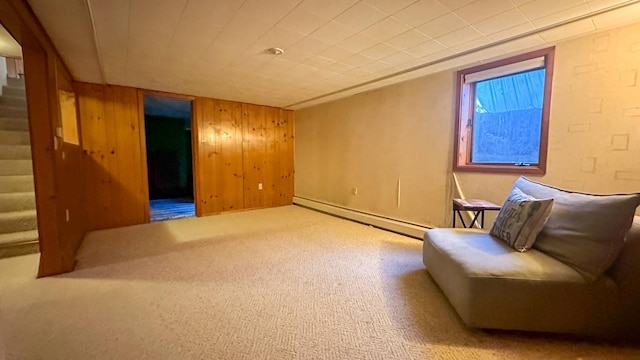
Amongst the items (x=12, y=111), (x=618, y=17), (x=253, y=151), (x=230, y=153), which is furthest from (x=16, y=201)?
(x=618, y=17)

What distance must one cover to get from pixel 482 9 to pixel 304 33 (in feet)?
4.17

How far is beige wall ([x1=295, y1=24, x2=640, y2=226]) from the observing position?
206 centimetres

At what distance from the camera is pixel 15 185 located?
3236mm

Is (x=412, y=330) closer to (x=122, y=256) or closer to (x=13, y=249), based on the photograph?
(x=122, y=256)

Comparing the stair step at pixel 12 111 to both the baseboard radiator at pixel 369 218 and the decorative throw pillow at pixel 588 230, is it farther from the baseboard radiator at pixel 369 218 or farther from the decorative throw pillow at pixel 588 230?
the decorative throw pillow at pixel 588 230

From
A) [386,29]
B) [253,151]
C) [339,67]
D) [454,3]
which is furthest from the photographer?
[253,151]

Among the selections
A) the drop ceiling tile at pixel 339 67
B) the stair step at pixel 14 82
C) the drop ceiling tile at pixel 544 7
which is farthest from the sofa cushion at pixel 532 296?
the stair step at pixel 14 82

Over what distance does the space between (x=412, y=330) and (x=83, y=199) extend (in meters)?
4.24

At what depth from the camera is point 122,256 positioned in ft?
9.13

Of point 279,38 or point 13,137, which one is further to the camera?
point 13,137

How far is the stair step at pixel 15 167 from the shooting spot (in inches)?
131

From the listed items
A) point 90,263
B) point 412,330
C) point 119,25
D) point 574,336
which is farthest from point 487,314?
point 90,263

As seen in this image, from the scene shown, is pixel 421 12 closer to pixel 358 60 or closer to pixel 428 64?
pixel 358 60

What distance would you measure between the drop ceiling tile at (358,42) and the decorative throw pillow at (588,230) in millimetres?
1822
